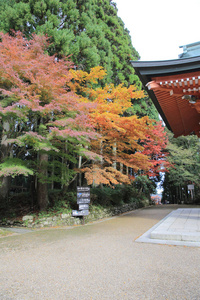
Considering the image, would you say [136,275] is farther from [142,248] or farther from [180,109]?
[180,109]

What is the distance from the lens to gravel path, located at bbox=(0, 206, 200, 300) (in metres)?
2.28

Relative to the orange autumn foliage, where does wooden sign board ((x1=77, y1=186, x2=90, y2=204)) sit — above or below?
below

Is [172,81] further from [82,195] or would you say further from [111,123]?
[82,195]

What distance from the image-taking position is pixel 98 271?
2.92m

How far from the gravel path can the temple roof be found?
13.0 feet

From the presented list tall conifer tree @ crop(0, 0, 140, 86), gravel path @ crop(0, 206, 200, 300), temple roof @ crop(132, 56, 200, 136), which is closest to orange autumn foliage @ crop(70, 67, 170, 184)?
tall conifer tree @ crop(0, 0, 140, 86)

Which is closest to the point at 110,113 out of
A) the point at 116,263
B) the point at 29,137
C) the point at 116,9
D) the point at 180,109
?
the point at 180,109

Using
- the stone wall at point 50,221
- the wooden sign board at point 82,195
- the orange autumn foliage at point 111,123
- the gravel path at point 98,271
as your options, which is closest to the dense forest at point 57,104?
the orange autumn foliage at point 111,123

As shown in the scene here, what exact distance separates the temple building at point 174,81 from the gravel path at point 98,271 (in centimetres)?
397

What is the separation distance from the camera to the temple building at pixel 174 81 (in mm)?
5080

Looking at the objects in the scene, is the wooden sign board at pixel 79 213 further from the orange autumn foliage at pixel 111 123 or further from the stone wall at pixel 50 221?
the orange autumn foliage at pixel 111 123

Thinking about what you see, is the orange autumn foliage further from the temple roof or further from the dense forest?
the temple roof

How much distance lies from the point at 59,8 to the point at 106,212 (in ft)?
33.8

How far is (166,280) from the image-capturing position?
2.55 m
